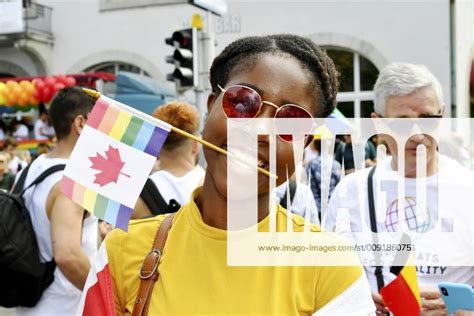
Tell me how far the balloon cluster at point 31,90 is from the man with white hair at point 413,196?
32.7 ft

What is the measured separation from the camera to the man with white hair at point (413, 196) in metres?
2.18

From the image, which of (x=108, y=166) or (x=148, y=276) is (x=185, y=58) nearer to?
(x=108, y=166)

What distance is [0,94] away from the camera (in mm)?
12414

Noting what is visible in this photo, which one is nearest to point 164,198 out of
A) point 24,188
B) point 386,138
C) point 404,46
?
point 24,188

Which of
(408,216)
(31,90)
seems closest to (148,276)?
(408,216)

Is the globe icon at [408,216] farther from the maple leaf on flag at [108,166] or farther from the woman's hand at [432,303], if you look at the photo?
the maple leaf on flag at [108,166]

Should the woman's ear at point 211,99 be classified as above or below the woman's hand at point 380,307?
above

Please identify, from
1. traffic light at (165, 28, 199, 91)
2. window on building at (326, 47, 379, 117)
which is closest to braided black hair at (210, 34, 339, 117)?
traffic light at (165, 28, 199, 91)

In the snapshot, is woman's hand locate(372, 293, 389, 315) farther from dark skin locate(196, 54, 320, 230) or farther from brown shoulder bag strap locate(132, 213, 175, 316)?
brown shoulder bag strap locate(132, 213, 175, 316)

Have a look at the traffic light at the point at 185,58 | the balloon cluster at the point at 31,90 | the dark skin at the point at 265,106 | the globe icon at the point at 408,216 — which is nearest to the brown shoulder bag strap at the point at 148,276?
the dark skin at the point at 265,106

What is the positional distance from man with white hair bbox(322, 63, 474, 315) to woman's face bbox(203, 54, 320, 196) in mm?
1031

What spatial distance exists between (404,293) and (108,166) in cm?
114

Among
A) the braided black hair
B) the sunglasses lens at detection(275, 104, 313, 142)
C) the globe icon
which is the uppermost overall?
the braided black hair

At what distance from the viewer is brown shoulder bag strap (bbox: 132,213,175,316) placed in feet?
4.25
